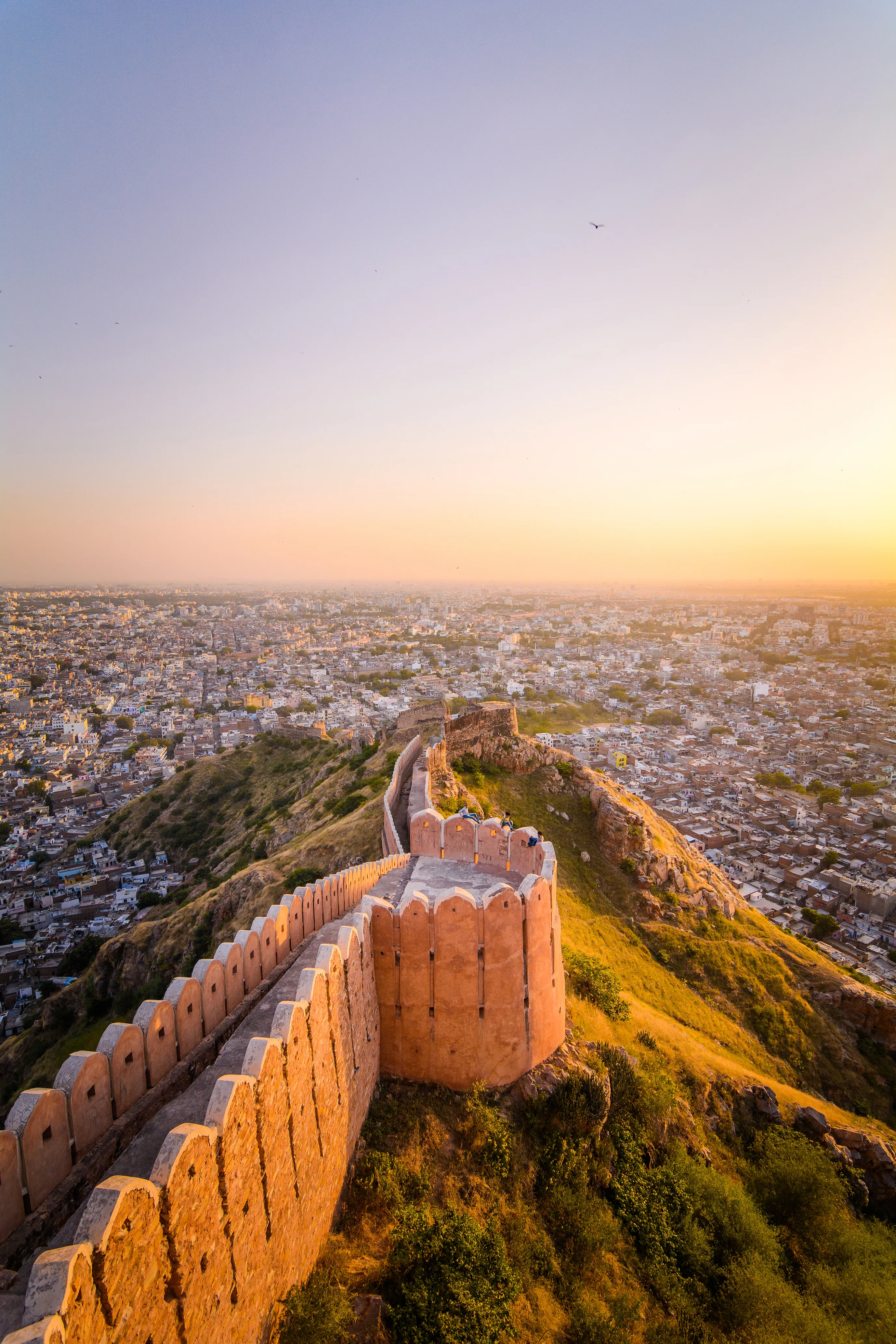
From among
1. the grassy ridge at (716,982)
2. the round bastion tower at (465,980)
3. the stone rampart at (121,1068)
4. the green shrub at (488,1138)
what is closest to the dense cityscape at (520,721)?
the grassy ridge at (716,982)

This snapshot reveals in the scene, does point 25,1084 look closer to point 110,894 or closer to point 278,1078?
Result: point 110,894

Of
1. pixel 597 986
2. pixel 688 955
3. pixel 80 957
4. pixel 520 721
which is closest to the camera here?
pixel 597 986

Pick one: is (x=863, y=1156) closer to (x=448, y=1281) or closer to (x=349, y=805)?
(x=448, y=1281)

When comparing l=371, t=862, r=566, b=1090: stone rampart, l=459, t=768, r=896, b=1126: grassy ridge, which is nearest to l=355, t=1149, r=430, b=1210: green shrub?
l=371, t=862, r=566, b=1090: stone rampart

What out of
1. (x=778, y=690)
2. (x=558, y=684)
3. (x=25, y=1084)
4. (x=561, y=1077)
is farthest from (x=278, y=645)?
(x=561, y=1077)

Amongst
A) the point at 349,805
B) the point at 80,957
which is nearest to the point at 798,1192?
the point at 349,805

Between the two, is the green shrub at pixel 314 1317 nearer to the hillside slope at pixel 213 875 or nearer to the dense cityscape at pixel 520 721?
the hillside slope at pixel 213 875
